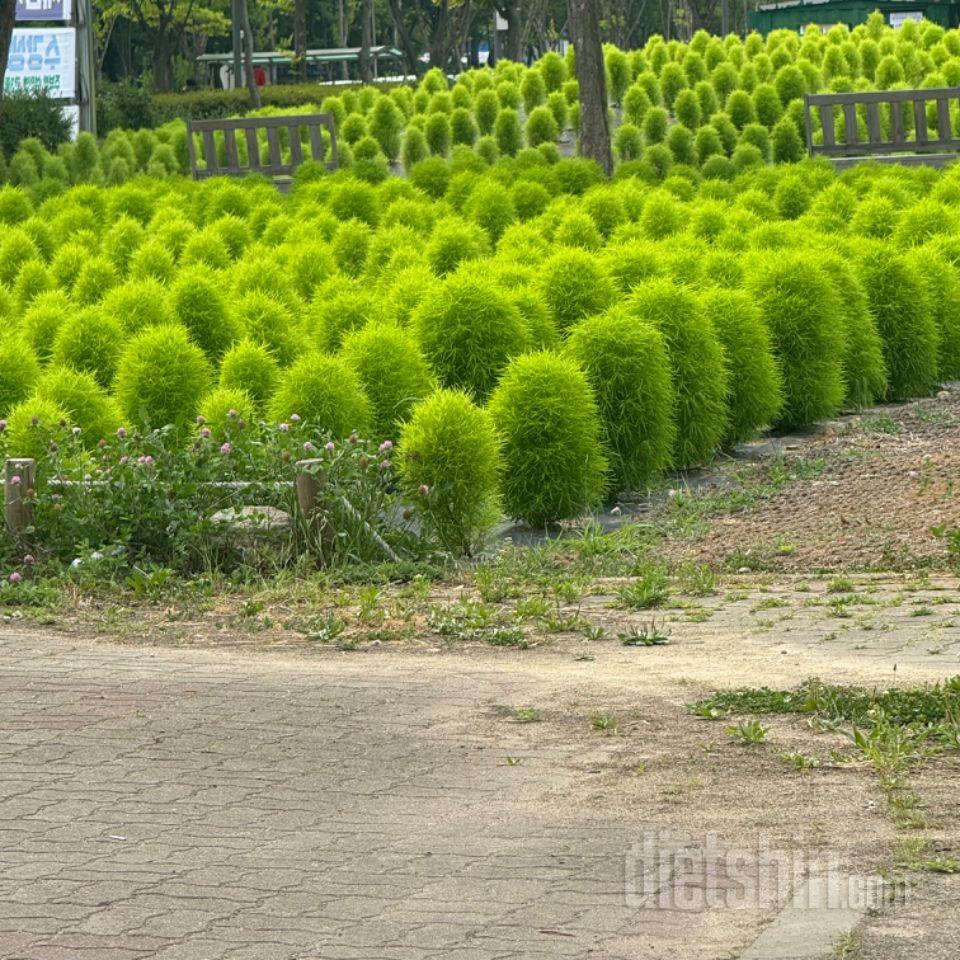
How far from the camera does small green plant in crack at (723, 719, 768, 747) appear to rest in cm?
530

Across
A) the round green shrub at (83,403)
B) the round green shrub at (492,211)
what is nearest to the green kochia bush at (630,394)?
the round green shrub at (83,403)

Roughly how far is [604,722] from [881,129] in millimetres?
22908

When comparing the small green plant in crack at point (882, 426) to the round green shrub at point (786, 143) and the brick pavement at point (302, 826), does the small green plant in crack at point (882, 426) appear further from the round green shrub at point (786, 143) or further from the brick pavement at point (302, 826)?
the round green shrub at point (786, 143)

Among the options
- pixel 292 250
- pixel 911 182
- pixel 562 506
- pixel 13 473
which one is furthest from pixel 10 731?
pixel 911 182

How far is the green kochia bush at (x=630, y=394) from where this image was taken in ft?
34.0

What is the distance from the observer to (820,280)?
12461 millimetres

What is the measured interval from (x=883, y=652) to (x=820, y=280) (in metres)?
6.50

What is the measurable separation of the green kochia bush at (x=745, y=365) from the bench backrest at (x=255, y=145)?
15116 mm

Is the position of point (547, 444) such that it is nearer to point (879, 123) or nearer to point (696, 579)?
point (696, 579)

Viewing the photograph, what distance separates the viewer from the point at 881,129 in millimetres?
27031

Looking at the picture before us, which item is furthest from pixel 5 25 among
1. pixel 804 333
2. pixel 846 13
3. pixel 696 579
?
pixel 846 13

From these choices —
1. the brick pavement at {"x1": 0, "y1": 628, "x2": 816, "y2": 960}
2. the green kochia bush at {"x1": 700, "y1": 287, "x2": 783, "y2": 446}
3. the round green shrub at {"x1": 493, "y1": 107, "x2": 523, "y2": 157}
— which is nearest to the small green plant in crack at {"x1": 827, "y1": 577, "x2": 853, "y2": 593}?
the brick pavement at {"x1": 0, "y1": 628, "x2": 816, "y2": 960}

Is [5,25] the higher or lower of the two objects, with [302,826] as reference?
higher

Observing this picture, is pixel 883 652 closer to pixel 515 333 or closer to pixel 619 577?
pixel 619 577
